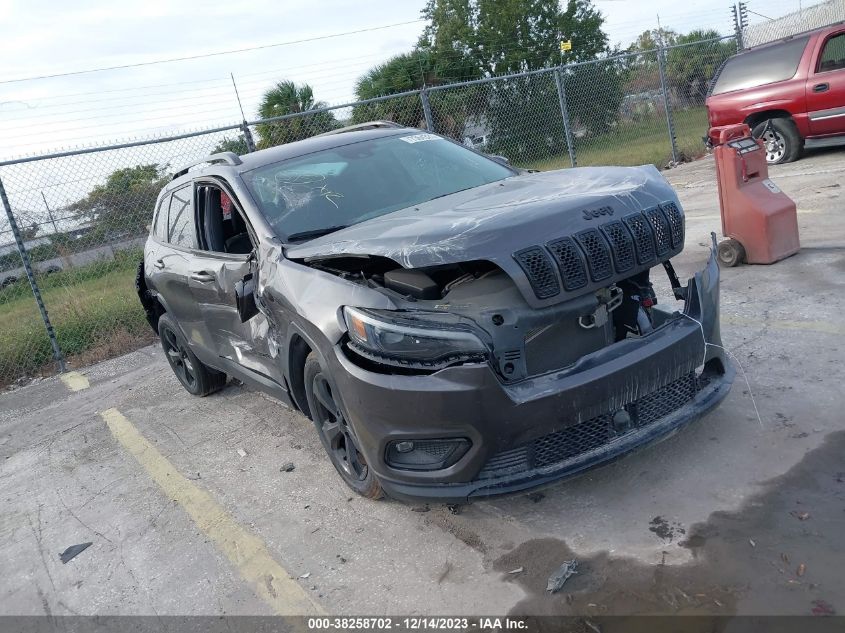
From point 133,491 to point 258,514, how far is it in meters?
Result: 1.14

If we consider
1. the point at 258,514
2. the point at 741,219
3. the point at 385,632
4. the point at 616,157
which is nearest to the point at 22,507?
the point at 258,514

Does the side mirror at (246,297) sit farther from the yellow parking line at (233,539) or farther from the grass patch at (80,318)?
the grass patch at (80,318)

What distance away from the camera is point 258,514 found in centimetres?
408

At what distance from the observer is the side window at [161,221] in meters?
5.90

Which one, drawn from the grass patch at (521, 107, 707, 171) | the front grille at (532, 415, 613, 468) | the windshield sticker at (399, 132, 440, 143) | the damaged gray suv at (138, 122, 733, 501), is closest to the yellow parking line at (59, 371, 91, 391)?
the damaged gray suv at (138, 122, 733, 501)

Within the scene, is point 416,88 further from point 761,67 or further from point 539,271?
point 539,271

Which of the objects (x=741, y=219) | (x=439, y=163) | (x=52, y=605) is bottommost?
(x=52, y=605)

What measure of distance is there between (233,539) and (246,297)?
51.3 inches

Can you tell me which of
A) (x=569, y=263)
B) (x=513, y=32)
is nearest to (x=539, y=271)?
(x=569, y=263)

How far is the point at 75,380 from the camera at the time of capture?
8.02m

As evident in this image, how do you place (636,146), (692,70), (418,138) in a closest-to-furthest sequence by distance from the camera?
(418,138), (636,146), (692,70)

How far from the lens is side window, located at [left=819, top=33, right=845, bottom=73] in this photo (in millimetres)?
10695

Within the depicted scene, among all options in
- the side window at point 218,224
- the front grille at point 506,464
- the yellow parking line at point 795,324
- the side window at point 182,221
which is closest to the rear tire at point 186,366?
the side window at point 182,221

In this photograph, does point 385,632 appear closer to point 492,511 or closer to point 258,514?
point 492,511
